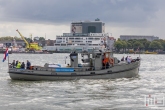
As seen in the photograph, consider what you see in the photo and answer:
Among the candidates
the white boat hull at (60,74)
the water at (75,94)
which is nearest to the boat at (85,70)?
the white boat hull at (60,74)

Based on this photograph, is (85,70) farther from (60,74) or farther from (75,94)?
(75,94)

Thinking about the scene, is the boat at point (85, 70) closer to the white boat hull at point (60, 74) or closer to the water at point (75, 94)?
the white boat hull at point (60, 74)

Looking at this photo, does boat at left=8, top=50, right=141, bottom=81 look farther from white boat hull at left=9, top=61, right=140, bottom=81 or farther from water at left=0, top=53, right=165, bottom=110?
water at left=0, top=53, right=165, bottom=110

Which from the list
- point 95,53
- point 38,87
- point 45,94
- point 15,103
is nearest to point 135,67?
point 95,53

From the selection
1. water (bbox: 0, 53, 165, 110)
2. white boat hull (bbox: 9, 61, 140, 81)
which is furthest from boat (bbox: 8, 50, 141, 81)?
water (bbox: 0, 53, 165, 110)

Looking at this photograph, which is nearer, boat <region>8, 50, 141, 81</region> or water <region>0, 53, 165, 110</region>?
water <region>0, 53, 165, 110</region>

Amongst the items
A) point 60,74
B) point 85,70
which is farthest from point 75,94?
point 85,70

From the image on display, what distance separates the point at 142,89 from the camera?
132ft

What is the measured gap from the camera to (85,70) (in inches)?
1857

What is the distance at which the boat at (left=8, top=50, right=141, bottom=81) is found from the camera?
4628 centimetres

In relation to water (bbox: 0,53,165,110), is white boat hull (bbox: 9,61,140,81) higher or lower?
higher

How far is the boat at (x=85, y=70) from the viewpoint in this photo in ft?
152

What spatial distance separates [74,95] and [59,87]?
5.66m

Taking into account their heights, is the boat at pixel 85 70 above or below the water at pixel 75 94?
above
